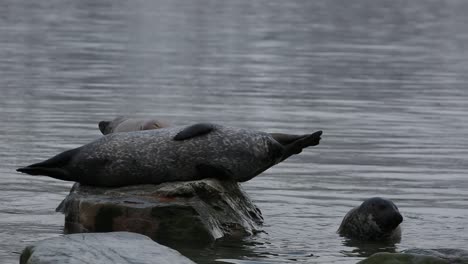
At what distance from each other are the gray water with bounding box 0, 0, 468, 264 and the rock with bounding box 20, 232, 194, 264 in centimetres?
79

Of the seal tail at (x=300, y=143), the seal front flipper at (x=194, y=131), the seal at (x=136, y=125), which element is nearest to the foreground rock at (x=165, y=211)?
the seal front flipper at (x=194, y=131)

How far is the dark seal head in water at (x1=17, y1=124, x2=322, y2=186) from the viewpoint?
1070 centimetres

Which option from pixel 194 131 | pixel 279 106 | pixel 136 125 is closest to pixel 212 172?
pixel 194 131

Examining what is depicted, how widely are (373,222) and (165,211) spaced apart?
164cm

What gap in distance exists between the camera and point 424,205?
12.0m

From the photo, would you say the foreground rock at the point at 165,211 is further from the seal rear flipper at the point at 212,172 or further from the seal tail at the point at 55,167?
the seal tail at the point at 55,167

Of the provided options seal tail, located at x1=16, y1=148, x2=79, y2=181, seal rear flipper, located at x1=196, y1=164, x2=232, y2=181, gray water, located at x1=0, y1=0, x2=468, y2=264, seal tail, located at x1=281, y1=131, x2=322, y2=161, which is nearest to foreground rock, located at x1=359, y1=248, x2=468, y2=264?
gray water, located at x1=0, y1=0, x2=468, y2=264

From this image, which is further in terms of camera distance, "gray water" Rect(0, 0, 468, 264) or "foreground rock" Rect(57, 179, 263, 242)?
"gray water" Rect(0, 0, 468, 264)

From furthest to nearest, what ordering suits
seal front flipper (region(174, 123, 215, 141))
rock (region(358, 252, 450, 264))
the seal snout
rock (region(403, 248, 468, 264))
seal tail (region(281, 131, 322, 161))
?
seal tail (region(281, 131, 322, 161)) < seal front flipper (region(174, 123, 215, 141)) < the seal snout < rock (region(403, 248, 468, 264)) < rock (region(358, 252, 450, 264))

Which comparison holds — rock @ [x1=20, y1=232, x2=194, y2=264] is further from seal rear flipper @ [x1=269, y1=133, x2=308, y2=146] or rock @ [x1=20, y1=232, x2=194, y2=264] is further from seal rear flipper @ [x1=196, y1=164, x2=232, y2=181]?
seal rear flipper @ [x1=269, y1=133, x2=308, y2=146]

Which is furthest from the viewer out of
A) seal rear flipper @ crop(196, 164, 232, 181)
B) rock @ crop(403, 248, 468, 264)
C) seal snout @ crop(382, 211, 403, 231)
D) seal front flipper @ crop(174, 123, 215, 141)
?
seal front flipper @ crop(174, 123, 215, 141)

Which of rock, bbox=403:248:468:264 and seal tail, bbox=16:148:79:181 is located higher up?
seal tail, bbox=16:148:79:181

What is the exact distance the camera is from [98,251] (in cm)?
818

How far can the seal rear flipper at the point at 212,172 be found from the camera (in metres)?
10.7
